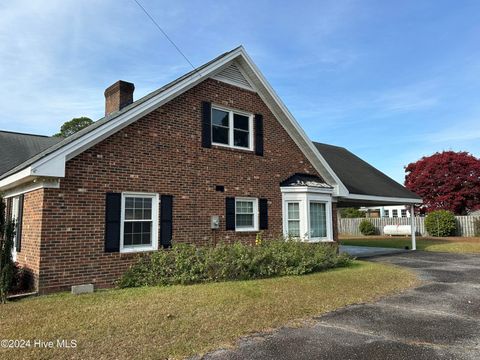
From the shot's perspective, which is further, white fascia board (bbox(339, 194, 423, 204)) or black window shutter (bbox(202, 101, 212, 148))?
white fascia board (bbox(339, 194, 423, 204))

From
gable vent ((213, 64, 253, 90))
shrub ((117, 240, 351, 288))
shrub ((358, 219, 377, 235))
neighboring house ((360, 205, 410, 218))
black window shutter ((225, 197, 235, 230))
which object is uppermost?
gable vent ((213, 64, 253, 90))

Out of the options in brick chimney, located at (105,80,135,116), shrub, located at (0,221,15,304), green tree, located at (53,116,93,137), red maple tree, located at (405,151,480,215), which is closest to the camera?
shrub, located at (0,221,15,304)

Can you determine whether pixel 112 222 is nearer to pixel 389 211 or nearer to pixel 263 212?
pixel 263 212

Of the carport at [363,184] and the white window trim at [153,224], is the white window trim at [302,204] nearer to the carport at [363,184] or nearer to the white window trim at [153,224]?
the carport at [363,184]

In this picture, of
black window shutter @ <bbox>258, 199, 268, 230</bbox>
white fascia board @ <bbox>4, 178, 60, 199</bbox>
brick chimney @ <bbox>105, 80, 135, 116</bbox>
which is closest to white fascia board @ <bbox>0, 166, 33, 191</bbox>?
white fascia board @ <bbox>4, 178, 60, 199</bbox>

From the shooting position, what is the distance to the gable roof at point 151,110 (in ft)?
27.6

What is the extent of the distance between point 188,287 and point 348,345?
14.5ft

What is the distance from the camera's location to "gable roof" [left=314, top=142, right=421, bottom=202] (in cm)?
1745

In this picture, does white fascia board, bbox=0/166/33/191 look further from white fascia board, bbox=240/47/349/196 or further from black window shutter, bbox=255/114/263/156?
white fascia board, bbox=240/47/349/196

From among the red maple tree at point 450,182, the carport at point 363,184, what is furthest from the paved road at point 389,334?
the red maple tree at point 450,182

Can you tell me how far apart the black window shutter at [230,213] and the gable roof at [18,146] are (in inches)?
404

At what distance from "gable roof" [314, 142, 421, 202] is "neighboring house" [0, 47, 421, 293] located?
5.26ft

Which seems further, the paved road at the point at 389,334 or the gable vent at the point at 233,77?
the gable vent at the point at 233,77

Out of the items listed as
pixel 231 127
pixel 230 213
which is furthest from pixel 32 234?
pixel 231 127
